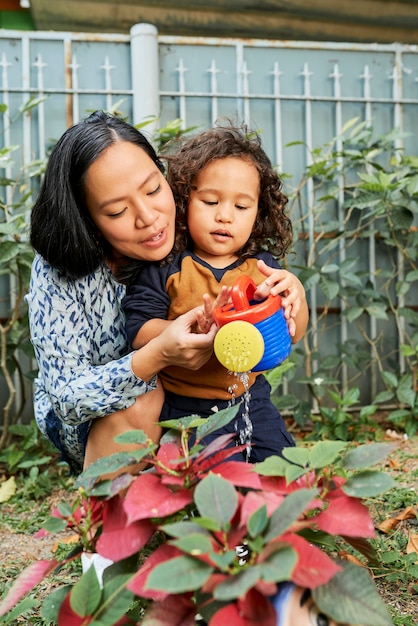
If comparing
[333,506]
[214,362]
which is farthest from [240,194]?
[333,506]

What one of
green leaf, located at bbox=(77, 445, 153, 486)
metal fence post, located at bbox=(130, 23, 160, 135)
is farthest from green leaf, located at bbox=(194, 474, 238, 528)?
metal fence post, located at bbox=(130, 23, 160, 135)

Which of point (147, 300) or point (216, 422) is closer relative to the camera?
point (216, 422)

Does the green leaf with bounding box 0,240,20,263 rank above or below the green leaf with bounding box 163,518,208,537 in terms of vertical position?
above

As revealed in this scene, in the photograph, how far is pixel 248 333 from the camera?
4.64 feet

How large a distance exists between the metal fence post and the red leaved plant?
269 cm

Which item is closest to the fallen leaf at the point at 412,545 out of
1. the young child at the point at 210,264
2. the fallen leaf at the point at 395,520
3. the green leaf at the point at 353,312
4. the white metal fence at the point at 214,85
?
the fallen leaf at the point at 395,520

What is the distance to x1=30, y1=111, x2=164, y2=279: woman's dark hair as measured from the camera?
1.75 m

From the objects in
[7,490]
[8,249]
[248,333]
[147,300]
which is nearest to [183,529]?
[248,333]

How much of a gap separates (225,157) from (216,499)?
1.16 meters

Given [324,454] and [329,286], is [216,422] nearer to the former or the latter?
[324,454]

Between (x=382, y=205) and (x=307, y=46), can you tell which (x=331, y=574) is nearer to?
(x=382, y=205)

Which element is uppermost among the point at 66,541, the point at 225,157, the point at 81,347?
the point at 225,157

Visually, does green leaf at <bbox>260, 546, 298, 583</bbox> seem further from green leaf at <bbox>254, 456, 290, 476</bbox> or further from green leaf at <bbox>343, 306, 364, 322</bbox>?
green leaf at <bbox>343, 306, 364, 322</bbox>

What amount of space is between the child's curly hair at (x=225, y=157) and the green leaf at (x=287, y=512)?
1102 mm
